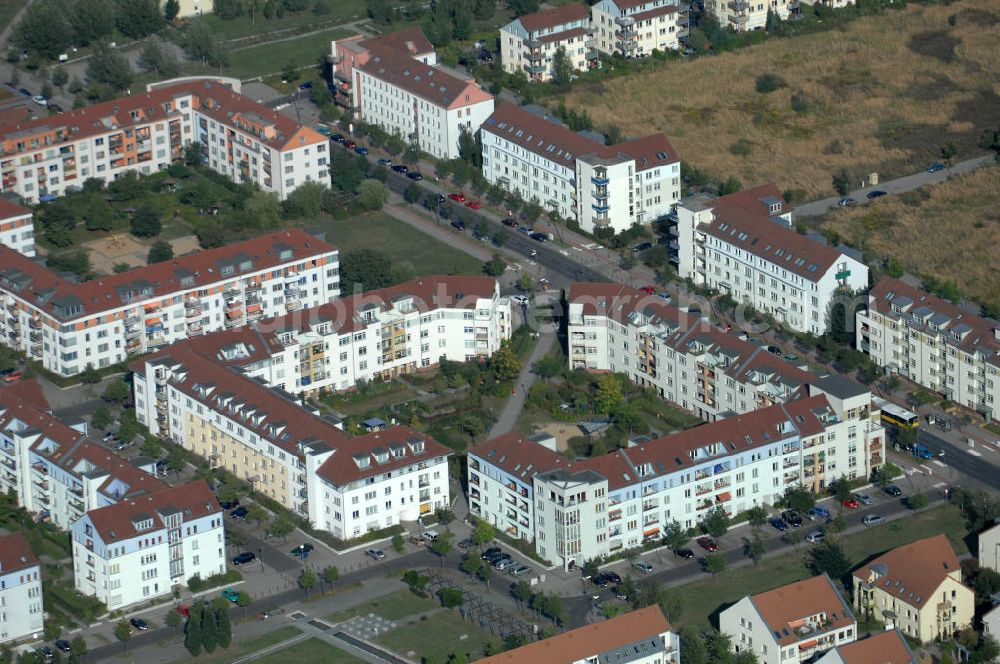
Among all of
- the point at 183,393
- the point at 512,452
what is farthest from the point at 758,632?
the point at 183,393

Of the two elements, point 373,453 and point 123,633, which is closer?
point 123,633

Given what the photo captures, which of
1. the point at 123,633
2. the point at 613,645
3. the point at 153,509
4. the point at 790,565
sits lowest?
the point at 790,565

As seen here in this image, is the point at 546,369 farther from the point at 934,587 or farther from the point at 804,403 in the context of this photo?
the point at 934,587

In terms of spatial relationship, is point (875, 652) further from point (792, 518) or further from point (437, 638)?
point (437, 638)

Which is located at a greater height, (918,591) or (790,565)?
(918,591)

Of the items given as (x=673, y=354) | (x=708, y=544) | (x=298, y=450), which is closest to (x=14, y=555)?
(x=298, y=450)

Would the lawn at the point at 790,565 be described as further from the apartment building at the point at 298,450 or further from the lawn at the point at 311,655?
the lawn at the point at 311,655
